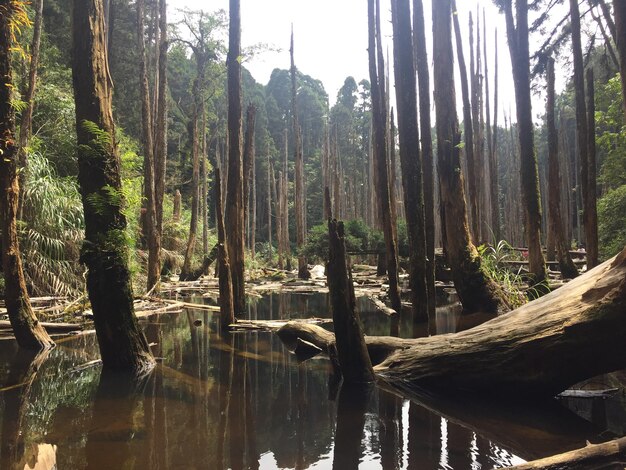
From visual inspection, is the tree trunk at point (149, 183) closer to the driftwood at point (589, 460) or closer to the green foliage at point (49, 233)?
the green foliage at point (49, 233)

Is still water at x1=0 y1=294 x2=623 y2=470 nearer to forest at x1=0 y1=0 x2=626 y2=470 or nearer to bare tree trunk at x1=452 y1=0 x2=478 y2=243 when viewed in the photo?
forest at x1=0 y1=0 x2=626 y2=470

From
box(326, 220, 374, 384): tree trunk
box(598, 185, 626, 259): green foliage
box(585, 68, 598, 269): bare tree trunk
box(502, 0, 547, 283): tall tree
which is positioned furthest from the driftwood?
box(598, 185, 626, 259): green foliage

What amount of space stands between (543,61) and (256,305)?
38.9 ft

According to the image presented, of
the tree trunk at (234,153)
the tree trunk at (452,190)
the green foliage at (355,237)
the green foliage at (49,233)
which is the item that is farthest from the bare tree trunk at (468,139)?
the green foliage at (49,233)

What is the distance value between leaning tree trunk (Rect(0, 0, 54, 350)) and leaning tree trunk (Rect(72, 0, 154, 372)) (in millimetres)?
865

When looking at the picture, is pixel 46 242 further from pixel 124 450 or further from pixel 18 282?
pixel 124 450

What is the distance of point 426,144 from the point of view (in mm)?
11758

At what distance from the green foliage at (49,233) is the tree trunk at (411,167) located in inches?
294

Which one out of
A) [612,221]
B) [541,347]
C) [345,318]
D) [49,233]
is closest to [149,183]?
[49,233]

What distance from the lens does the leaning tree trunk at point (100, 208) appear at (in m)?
5.64

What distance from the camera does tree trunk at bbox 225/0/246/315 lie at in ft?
33.8

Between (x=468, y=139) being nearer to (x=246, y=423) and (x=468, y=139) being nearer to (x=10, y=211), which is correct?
(x=10, y=211)

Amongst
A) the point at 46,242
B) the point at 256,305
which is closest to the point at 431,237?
the point at 256,305

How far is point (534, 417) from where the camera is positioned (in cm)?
414
